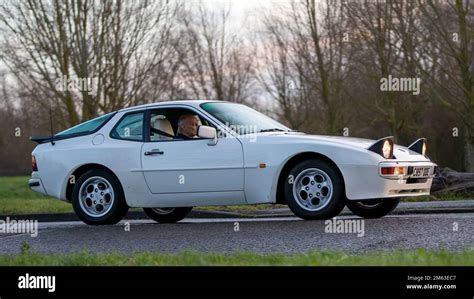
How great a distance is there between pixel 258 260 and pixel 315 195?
10.7ft

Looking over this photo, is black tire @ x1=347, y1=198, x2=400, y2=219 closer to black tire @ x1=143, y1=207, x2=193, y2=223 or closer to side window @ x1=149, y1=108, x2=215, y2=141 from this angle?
side window @ x1=149, y1=108, x2=215, y2=141

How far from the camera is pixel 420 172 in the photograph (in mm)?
9648

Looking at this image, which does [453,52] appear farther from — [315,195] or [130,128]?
[315,195]


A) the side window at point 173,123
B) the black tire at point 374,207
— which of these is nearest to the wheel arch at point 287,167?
the black tire at point 374,207

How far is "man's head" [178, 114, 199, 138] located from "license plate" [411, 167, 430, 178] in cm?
281

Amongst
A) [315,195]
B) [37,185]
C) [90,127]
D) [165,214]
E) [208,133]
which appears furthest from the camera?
[165,214]

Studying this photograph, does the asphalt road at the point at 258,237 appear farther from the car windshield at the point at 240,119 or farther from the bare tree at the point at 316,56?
the bare tree at the point at 316,56

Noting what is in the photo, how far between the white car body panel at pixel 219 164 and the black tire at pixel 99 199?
12 cm

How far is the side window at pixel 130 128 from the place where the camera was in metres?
10.8

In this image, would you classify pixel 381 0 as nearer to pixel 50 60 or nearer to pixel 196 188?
pixel 50 60

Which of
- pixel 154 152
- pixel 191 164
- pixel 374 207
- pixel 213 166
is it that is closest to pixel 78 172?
pixel 154 152

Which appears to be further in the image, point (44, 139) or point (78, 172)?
point (44, 139)

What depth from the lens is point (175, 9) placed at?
26.3 metres
